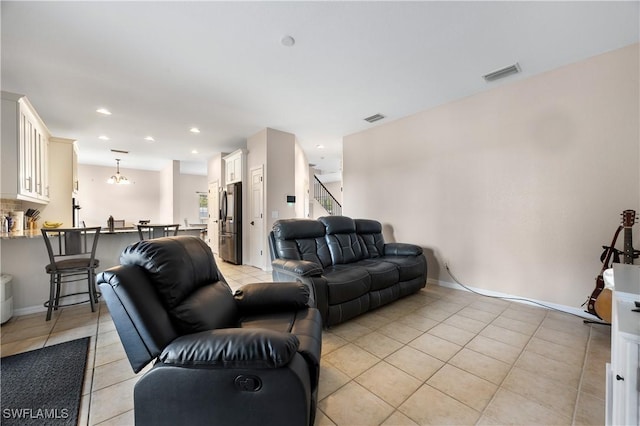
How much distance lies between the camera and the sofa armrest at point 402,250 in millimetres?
3514

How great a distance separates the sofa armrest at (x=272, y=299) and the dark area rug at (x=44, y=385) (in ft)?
3.41

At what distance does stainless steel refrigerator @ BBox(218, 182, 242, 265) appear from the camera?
556 cm

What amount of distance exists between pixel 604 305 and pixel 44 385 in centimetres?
432

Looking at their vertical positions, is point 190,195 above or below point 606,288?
above

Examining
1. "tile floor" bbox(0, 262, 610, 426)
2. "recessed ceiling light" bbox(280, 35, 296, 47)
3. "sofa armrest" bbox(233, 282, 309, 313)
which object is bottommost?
"tile floor" bbox(0, 262, 610, 426)

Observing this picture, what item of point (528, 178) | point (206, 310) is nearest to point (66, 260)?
point (206, 310)

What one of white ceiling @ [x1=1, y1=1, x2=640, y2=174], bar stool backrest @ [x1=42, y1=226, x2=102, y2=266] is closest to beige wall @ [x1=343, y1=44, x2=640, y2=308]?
white ceiling @ [x1=1, y1=1, x2=640, y2=174]

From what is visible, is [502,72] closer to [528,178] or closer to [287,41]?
[528,178]

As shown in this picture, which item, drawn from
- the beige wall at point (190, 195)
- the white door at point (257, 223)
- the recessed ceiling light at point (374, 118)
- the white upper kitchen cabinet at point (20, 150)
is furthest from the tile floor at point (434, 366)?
the beige wall at point (190, 195)

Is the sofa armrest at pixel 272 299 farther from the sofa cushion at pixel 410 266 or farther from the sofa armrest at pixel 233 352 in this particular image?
the sofa cushion at pixel 410 266

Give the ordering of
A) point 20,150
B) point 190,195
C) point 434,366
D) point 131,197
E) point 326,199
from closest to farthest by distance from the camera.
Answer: point 434,366 < point 20,150 < point 131,197 < point 326,199 < point 190,195

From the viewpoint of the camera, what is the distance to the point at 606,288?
2.19 meters

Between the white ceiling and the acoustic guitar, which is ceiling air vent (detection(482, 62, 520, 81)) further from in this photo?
the acoustic guitar

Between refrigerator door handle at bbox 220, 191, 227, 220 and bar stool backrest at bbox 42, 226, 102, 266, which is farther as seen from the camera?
refrigerator door handle at bbox 220, 191, 227, 220
